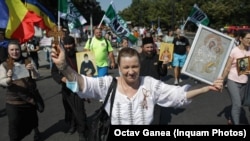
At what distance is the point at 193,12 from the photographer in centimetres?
1228

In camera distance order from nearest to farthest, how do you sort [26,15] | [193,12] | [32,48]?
[26,15]
[193,12]
[32,48]

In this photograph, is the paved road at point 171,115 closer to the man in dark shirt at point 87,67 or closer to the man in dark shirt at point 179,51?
the man in dark shirt at point 87,67

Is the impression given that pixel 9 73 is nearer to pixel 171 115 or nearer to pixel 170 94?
pixel 170 94

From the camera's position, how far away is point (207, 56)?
3258 mm

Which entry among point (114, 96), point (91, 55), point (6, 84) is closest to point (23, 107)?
point (6, 84)

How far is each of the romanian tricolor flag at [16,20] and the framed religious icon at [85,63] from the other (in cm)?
95

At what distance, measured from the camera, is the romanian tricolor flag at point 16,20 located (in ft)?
19.9

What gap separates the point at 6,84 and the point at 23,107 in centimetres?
55

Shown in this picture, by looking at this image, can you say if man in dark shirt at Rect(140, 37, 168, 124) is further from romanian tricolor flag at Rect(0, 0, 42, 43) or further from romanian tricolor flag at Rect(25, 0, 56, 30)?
romanian tricolor flag at Rect(25, 0, 56, 30)

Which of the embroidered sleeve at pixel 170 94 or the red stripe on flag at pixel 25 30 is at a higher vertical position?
the red stripe on flag at pixel 25 30

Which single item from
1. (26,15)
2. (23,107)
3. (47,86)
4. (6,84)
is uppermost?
(26,15)

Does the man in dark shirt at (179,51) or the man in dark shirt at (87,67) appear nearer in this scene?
the man in dark shirt at (87,67)

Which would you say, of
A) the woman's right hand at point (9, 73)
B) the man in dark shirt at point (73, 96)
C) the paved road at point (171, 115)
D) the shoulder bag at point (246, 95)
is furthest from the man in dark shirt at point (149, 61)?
the woman's right hand at point (9, 73)

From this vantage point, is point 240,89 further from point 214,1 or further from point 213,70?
point 214,1
